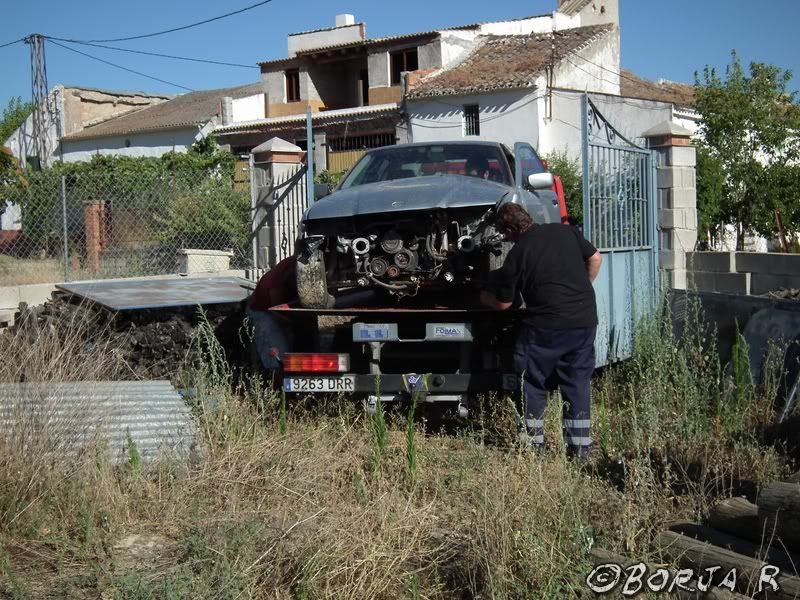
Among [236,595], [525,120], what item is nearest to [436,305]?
[236,595]

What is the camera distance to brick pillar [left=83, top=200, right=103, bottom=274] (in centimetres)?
1184

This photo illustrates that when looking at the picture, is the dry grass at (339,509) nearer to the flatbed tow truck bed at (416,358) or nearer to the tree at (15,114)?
the flatbed tow truck bed at (416,358)

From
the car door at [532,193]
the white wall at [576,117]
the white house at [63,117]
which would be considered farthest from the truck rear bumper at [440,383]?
the white house at [63,117]

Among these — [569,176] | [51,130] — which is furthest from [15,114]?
[569,176]

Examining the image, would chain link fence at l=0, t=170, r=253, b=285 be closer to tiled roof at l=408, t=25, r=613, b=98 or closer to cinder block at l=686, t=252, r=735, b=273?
cinder block at l=686, t=252, r=735, b=273

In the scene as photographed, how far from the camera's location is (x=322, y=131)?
34.3 m

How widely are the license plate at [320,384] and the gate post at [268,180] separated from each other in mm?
5314

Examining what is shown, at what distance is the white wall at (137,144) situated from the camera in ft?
127

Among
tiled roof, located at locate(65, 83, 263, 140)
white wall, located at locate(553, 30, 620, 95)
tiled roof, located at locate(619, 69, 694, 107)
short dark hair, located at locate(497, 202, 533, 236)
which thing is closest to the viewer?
short dark hair, located at locate(497, 202, 533, 236)

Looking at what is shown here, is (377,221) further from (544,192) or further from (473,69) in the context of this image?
(473,69)

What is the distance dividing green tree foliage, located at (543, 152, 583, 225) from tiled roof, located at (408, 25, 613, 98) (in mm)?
2830

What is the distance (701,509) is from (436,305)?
3.06m

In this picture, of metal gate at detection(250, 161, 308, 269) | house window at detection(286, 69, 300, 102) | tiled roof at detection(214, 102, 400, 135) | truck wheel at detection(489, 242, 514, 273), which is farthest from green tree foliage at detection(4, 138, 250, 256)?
house window at detection(286, 69, 300, 102)

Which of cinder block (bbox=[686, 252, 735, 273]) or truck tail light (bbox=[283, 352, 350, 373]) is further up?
cinder block (bbox=[686, 252, 735, 273])
